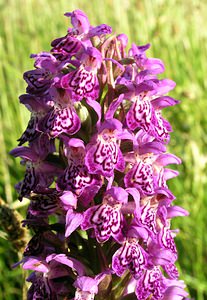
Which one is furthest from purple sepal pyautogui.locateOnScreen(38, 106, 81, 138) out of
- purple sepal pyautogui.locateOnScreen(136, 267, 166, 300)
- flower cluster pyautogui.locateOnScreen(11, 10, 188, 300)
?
purple sepal pyautogui.locateOnScreen(136, 267, 166, 300)

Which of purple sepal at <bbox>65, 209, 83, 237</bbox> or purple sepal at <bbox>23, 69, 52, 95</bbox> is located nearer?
purple sepal at <bbox>65, 209, 83, 237</bbox>

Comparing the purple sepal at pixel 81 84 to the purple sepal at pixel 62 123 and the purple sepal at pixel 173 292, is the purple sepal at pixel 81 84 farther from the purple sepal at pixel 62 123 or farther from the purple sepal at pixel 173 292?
the purple sepal at pixel 173 292

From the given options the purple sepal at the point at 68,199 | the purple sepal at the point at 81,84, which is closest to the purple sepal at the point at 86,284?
the purple sepal at the point at 68,199

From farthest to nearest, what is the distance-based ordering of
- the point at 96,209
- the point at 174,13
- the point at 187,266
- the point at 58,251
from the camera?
the point at 174,13 → the point at 187,266 → the point at 58,251 → the point at 96,209

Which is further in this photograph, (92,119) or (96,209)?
(92,119)

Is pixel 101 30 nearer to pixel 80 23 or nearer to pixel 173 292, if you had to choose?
pixel 80 23

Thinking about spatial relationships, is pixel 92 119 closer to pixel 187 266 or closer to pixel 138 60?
pixel 138 60

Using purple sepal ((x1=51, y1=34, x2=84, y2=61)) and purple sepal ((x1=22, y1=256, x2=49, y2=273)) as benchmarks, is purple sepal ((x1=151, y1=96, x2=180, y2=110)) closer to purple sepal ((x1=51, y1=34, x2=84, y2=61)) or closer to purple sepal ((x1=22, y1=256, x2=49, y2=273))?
purple sepal ((x1=51, y1=34, x2=84, y2=61))

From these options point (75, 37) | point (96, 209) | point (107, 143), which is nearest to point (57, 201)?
point (96, 209)
